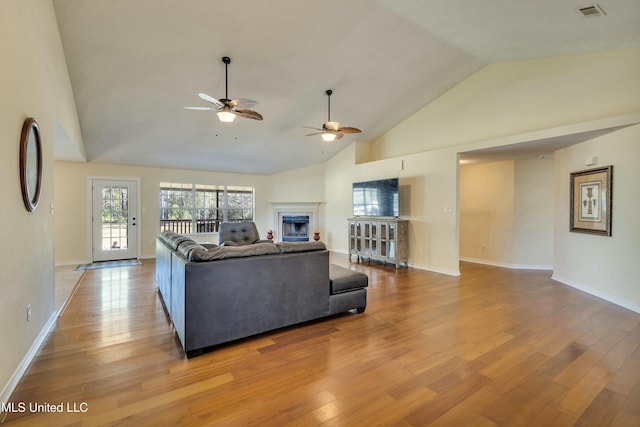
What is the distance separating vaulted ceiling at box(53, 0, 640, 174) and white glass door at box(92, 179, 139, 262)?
3.43 ft

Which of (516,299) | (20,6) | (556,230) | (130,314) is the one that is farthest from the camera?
(556,230)

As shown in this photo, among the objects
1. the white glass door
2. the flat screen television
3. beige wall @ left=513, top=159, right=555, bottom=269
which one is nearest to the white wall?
beige wall @ left=513, top=159, right=555, bottom=269

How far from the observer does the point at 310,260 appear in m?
3.11

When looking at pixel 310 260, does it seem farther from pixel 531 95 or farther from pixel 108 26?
pixel 531 95

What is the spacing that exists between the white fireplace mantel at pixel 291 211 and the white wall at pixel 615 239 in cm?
583

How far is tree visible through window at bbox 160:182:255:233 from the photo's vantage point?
769 cm

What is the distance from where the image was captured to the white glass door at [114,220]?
22.0 ft

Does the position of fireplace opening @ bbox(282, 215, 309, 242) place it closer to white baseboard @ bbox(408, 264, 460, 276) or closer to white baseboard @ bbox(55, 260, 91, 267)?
white baseboard @ bbox(408, 264, 460, 276)

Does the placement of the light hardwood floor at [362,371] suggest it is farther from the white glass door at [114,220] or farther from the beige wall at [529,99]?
the white glass door at [114,220]

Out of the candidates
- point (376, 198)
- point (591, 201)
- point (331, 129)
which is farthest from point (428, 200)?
point (331, 129)

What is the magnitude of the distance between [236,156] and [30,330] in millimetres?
5398

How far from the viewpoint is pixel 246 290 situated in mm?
2715

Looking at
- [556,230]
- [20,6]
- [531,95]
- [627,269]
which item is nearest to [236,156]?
[20,6]

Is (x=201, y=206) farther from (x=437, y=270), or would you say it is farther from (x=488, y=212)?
(x=488, y=212)
